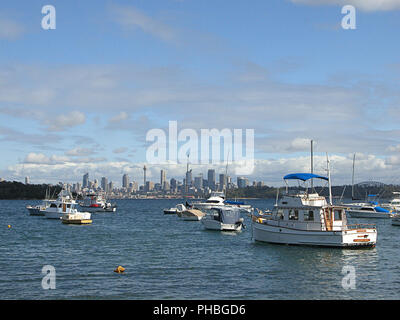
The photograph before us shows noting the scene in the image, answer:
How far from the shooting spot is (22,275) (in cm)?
3164

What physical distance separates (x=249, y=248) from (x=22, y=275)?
890 inches

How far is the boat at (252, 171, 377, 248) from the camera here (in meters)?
45.1

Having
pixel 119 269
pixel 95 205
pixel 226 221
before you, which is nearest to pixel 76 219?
pixel 226 221

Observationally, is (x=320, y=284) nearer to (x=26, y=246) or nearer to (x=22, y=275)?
(x=22, y=275)

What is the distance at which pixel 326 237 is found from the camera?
45.2 meters

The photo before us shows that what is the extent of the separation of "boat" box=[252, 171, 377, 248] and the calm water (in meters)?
0.96

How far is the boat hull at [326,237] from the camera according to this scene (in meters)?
44.8

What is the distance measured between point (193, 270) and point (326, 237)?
1668 centimetres

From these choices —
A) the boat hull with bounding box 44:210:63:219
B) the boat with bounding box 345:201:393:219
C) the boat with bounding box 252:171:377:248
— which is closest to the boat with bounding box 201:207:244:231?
the boat with bounding box 252:171:377:248

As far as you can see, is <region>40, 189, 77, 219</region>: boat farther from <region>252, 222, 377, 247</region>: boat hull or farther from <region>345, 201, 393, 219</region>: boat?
<region>345, 201, 393, 219</region>: boat

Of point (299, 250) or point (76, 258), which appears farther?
point (299, 250)

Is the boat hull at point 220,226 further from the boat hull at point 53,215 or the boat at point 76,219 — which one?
the boat hull at point 53,215

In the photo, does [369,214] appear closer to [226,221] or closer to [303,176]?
[226,221]
